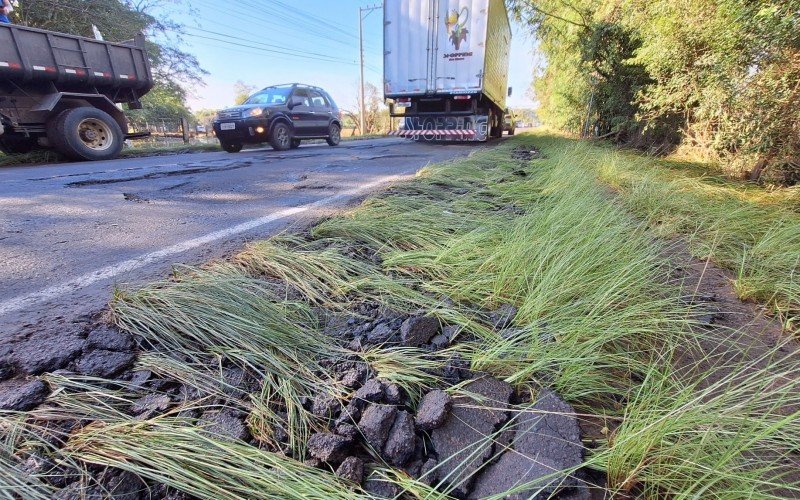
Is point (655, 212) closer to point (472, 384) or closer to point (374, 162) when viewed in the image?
point (472, 384)

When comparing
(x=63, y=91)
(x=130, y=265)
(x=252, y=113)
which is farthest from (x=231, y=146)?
(x=130, y=265)

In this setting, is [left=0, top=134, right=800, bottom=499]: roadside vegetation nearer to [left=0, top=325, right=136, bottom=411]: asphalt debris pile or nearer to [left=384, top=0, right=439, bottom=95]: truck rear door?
[left=0, top=325, right=136, bottom=411]: asphalt debris pile

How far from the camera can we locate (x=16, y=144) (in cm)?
767

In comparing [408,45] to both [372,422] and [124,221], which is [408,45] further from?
[372,422]

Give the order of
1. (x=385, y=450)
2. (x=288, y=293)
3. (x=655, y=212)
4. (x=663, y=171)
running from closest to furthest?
1. (x=385, y=450)
2. (x=288, y=293)
3. (x=655, y=212)
4. (x=663, y=171)

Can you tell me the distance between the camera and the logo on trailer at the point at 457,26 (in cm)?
908

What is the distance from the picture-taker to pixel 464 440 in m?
0.93

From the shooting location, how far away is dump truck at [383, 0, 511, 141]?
9.10m

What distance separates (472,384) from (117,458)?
0.88 meters

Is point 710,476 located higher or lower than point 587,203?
lower

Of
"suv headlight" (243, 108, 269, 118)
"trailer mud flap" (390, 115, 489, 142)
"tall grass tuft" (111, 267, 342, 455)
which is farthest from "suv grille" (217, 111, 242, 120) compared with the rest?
"tall grass tuft" (111, 267, 342, 455)

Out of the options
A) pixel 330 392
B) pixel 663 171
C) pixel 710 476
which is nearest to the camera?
pixel 710 476

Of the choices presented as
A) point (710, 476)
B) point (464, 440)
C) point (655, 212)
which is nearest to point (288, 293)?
point (464, 440)

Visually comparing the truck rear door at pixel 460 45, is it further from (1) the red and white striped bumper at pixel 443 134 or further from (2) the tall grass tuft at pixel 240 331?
(2) the tall grass tuft at pixel 240 331
